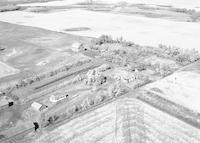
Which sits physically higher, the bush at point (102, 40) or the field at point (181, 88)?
the bush at point (102, 40)

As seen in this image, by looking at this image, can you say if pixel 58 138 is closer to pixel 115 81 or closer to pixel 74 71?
pixel 115 81

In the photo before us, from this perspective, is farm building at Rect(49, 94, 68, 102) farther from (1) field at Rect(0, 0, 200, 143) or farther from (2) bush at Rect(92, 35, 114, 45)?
(2) bush at Rect(92, 35, 114, 45)

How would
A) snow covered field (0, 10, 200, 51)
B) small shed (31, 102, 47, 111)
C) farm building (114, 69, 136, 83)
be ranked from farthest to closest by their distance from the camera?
snow covered field (0, 10, 200, 51)
farm building (114, 69, 136, 83)
small shed (31, 102, 47, 111)

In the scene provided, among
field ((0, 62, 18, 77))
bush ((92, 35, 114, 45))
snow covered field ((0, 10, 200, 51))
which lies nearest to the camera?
field ((0, 62, 18, 77))

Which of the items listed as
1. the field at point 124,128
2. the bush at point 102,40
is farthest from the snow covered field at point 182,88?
the bush at point 102,40

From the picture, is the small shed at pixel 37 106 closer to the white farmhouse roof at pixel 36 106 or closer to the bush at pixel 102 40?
the white farmhouse roof at pixel 36 106

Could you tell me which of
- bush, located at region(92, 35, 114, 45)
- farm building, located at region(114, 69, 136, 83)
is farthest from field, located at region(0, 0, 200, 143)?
bush, located at region(92, 35, 114, 45)

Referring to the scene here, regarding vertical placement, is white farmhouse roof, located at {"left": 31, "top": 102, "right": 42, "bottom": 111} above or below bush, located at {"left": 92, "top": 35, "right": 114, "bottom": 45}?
below

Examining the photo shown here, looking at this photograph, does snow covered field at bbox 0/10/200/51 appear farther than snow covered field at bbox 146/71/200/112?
Yes
